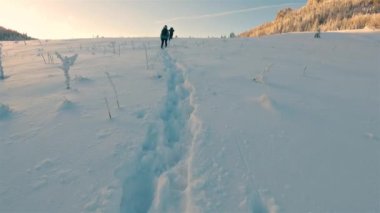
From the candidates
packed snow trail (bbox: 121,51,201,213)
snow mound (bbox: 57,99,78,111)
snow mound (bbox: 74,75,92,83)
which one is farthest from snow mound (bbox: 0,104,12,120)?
packed snow trail (bbox: 121,51,201,213)

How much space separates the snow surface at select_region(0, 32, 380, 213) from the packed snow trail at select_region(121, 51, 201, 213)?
13mm

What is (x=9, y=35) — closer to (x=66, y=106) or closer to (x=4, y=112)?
(x=4, y=112)

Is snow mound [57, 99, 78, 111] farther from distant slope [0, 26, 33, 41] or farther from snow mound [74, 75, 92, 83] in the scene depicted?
distant slope [0, 26, 33, 41]

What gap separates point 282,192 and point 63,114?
3272 mm

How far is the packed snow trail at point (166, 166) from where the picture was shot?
2.42m

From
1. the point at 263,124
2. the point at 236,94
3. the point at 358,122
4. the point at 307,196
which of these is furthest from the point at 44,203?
the point at 358,122

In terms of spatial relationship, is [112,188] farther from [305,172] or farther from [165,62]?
[165,62]

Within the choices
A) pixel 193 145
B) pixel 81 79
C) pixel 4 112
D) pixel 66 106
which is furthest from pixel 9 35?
pixel 193 145

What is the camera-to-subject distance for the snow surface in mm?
2350

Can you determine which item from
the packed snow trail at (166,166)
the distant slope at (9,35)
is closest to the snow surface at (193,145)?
the packed snow trail at (166,166)

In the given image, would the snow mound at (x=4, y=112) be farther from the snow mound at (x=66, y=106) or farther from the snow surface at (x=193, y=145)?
the snow mound at (x=66, y=106)

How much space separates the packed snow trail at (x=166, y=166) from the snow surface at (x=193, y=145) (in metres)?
0.01

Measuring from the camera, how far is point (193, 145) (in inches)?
123

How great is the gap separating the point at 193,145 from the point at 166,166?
43 centimetres
